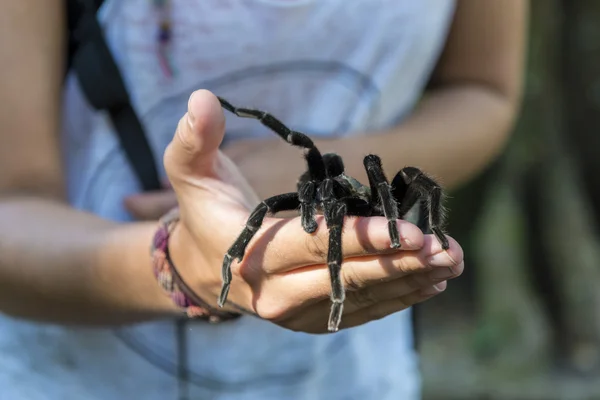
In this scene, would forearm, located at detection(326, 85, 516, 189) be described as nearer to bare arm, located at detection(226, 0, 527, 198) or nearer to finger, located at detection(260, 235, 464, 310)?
bare arm, located at detection(226, 0, 527, 198)

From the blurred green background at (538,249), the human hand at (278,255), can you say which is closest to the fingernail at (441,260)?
the human hand at (278,255)

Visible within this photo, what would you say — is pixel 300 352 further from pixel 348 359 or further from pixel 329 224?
pixel 329 224

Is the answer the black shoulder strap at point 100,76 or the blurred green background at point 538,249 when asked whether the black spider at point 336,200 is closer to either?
the black shoulder strap at point 100,76

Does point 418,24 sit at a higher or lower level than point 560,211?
higher

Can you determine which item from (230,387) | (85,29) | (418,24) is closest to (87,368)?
(230,387)

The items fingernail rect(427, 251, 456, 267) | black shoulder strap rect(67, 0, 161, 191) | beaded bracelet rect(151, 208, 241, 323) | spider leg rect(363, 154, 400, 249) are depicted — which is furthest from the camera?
black shoulder strap rect(67, 0, 161, 191)

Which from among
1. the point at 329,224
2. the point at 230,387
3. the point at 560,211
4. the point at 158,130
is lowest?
the point at 560,211

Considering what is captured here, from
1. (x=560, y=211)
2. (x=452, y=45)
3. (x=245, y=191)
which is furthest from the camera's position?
(x=560, y=211)

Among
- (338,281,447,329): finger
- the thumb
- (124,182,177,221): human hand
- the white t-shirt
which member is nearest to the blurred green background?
the white t-shirt
